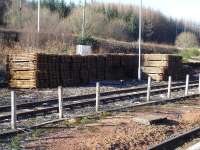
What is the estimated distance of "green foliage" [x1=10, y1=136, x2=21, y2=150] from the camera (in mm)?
11500

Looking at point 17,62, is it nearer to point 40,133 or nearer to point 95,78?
point 95,78

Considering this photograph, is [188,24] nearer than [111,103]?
No

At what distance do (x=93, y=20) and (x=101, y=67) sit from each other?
162 feet

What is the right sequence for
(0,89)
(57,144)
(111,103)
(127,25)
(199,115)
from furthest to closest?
(127,25)
(0,89)
(111,103)
(199,115)
(57,144)

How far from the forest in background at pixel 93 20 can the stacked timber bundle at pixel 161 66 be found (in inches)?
740

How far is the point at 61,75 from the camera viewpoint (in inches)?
1182

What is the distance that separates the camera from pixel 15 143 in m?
11.9

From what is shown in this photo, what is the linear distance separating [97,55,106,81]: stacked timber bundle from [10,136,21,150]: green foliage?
22.1 metres

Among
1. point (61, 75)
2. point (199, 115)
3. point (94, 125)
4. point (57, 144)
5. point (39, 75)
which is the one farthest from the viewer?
point (61, 75)

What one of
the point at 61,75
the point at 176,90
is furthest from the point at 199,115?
the point at 61,75

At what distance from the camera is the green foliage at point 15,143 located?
11.5m

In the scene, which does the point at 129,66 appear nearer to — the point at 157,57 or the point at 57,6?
the point at 157,57

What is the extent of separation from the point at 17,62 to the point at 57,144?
17429mm

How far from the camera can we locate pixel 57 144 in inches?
471
